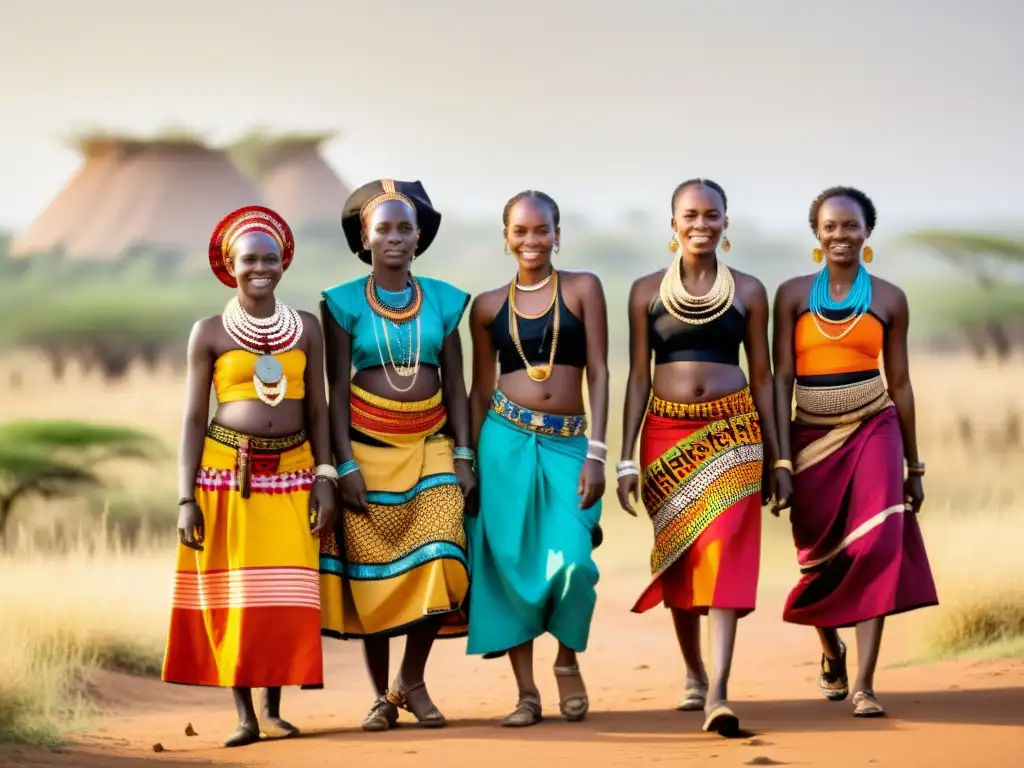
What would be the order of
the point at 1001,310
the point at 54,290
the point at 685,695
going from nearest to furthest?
the point at 685,695 < the point at 1001,310 < the point at 54,290

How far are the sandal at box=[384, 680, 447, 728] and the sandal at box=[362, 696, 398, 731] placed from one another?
40 mm

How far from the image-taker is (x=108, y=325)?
43.8m

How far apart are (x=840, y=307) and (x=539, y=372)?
4.87ft

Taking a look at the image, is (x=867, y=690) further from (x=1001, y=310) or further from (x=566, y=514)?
(x=1001, y=310)

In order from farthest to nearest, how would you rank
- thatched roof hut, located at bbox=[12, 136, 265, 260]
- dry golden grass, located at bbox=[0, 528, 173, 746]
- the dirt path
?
1. thatched roof hut, located at bbox=[12, 136, 265, 260]
2. dry golden grass, located at bbox=[0, 528, 173, 746]
3. the dirt path

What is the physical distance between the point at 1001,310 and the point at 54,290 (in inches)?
1017

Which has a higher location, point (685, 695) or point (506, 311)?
point (506, 311)

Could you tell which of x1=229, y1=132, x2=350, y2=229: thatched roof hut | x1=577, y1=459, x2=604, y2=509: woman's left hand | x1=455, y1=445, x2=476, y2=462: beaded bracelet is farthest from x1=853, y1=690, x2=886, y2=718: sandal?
x1=229, y1=132, x2=350, y2=229: thatched roof hut

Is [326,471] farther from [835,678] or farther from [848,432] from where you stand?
[835,678]

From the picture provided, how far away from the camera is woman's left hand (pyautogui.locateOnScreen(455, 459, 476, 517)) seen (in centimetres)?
815

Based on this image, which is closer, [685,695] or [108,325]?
[685,695]

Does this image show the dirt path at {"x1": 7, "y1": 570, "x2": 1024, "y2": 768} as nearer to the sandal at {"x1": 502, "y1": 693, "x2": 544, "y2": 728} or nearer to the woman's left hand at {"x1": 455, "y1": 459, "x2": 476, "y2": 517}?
the sandal at {"x1": 502, "y1": 693, "x2": 544, "y2": 728}

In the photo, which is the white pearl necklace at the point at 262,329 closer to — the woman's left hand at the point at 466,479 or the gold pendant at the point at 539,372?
the woman's left hand at the point at 466,479

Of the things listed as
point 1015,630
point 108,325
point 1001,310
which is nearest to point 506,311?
point 1015,630
